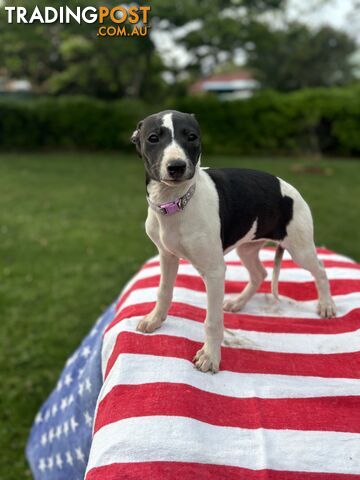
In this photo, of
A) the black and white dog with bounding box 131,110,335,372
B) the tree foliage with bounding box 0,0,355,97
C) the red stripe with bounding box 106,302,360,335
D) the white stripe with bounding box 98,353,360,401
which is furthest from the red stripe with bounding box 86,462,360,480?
the tree foliage with bounding box 0,0,355,97

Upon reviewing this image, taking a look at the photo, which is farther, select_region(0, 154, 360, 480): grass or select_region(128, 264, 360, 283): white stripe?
select_region(0, 154, 360, 480): grass

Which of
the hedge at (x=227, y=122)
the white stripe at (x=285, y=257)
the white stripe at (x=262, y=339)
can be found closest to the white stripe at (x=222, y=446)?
the white stripe at (x=262, y=339)

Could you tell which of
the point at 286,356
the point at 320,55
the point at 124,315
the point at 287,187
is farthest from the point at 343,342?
the point at 320,55

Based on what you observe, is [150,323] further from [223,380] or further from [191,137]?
[191,137]

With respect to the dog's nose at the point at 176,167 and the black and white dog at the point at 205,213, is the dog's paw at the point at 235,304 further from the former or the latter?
the dog's nose at the point at 176,167

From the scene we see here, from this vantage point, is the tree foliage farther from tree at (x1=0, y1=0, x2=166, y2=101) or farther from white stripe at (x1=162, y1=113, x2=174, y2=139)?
white stripe at (x1=162, y1=113, x2=174, y2=139)

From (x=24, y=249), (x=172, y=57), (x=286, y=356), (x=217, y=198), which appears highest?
(x=172, y=57)

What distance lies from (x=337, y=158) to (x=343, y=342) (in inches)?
513

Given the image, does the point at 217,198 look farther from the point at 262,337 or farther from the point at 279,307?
the point at 279,307

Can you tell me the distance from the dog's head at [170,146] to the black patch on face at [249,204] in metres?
0.29

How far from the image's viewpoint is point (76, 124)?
46.6ft

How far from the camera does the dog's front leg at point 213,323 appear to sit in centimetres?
163

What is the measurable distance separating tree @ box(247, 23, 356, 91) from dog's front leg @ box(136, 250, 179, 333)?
71.6 ft

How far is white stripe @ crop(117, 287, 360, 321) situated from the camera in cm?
218
